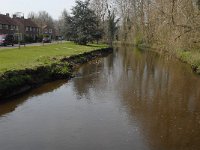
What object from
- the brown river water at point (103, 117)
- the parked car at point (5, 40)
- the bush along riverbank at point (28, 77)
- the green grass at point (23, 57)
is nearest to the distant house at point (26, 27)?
→ the parked car at point (5, 40)

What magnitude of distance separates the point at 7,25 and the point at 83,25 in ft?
72.9

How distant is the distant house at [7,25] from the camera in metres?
74.2

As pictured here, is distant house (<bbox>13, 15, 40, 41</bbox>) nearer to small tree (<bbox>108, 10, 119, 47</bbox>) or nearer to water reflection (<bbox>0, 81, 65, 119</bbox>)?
small tree (<bbox>108, 10, 119, 47</bbox>)

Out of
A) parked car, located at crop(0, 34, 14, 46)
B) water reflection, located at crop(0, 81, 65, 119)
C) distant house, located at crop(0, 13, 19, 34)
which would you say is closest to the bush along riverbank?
water reflection, located at crop(0, 81, 65, 119)

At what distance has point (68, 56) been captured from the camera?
38562 mm

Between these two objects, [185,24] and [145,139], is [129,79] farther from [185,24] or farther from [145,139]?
[145,139]

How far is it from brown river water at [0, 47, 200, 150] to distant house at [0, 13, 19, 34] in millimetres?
50867

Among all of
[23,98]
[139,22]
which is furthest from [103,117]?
[139,22]

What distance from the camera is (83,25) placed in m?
63.2

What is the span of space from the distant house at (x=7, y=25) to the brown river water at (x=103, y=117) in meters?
50.9

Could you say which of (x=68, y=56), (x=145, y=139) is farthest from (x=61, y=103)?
(x=68, y=56)

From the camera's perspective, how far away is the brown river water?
13.7 m

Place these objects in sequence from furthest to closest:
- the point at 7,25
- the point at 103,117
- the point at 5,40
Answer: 1. the point at 7,25
2. the point at 5,40
3. the point at 103,117

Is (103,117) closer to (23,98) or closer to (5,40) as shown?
(23,98)
